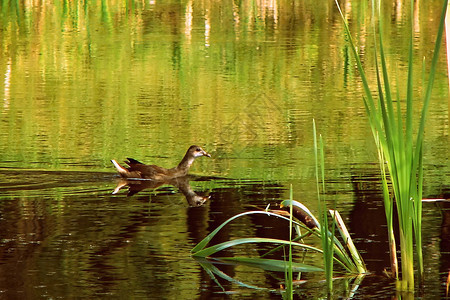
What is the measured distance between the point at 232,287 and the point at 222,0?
69.1 ft

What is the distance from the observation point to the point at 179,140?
1110cm

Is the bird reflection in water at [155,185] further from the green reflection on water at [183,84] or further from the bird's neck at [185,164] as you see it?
the green reflection on water at [183,84]

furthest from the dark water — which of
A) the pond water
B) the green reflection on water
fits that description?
the green reflection on water

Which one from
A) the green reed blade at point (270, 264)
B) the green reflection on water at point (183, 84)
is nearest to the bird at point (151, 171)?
the green reflection on water at point (183, 84)

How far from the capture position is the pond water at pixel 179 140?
233 inches

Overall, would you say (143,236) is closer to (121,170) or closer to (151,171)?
(121,170)

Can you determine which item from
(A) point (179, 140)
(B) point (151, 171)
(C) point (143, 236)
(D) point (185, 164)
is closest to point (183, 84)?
(A) point (179, 140)

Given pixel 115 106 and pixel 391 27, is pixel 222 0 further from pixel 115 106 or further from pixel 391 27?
pixel 115 106

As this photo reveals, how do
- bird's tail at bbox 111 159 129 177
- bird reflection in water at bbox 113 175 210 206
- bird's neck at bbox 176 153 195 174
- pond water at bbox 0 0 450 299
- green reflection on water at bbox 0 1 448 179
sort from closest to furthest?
1. pond water at bbox 0 0 450 299
2. bird reflection in water at bbox 113 175 210 206
3. bird's tail at bbox 111 159 129 177
4. bird's neck at bbox 176 153 195 174
5. green reflection on water at bbox 0 1 448 179

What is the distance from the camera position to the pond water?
5930 millimetres

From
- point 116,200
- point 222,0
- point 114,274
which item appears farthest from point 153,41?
point 114,274

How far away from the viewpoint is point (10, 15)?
22.4 metres

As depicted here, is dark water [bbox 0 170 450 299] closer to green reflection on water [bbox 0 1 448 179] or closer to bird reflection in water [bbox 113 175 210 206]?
bird reflection in water [bbox 113 175 210 206]

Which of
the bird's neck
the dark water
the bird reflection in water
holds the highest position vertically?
the dark water
